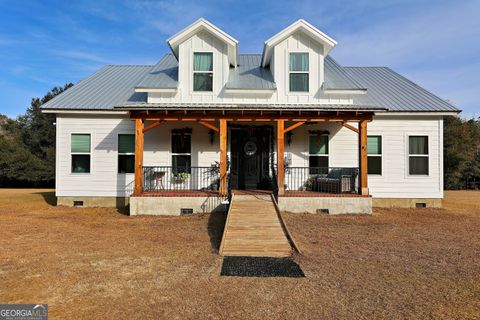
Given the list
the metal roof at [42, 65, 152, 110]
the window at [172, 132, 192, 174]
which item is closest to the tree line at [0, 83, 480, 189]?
the metal roof at [42, 65, 152, 110]

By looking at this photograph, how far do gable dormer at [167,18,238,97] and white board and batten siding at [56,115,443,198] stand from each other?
161cm

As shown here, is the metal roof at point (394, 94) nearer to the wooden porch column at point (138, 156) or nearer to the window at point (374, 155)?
the window at point (374, 155)

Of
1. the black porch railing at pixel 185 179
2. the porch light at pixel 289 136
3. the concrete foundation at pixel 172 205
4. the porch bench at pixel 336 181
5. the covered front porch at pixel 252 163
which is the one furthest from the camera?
the porch light at pixel 289 136

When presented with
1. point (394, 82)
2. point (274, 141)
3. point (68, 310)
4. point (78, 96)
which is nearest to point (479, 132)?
point (394, 82)

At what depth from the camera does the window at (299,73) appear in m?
12.3

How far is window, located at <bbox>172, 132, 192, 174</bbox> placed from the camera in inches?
504

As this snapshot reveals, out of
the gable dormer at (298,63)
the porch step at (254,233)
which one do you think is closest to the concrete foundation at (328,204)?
the porch step at (254,233)

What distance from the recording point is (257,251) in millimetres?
6523

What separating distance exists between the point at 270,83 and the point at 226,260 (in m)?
8.38

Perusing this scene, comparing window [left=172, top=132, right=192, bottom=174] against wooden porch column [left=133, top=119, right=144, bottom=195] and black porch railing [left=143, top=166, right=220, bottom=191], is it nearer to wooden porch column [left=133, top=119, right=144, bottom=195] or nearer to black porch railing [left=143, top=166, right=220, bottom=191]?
black porch railing [left=143, top=166, right=220, bottom=191]

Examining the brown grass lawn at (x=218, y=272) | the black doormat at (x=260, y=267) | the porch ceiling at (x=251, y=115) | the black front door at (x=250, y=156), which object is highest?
the porch ceiling at (x=251, y=115)

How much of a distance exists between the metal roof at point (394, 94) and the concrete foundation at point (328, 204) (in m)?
4.39

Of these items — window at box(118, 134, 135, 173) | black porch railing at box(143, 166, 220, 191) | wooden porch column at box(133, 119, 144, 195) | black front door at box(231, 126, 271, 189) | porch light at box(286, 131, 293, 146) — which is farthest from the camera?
black front door at box(231, 126, 271, 189)

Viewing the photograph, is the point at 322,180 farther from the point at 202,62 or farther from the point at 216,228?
the point at 202,62
